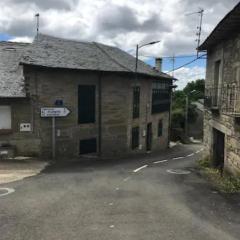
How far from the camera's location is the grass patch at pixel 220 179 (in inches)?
524

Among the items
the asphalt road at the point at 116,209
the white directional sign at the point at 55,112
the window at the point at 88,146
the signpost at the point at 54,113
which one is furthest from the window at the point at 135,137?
the asphalt road at the point at 116,209

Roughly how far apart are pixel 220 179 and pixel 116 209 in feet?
21.2

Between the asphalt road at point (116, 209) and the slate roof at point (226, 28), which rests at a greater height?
the slate roof at point (226, 28)

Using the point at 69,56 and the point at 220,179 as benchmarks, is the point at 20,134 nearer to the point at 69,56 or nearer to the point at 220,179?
the point at 69,56

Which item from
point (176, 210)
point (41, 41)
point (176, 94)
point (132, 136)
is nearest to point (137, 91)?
point (132, 136)

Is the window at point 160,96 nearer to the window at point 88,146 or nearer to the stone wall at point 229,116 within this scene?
the window at point 88,146

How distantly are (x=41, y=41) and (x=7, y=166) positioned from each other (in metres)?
9.49

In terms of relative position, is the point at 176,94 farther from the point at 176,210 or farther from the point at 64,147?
the point at 176,210

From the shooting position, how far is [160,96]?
34312 millimetres

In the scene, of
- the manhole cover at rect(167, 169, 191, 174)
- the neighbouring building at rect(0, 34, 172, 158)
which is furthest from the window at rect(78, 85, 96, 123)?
the manhole cover at rect(167, 169, 191, 174)

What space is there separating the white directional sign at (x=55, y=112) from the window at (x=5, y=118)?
1.68 metres

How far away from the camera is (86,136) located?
24.4 metres

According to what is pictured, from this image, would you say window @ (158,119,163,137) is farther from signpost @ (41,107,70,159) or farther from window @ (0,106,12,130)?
window @ (0,106,12,130)

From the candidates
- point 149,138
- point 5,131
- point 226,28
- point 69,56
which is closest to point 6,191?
point 5,131
